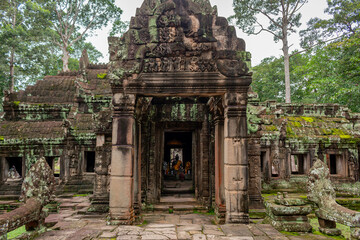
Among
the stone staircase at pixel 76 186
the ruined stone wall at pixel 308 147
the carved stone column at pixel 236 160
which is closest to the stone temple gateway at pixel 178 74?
the carved stone column at pixel 236 160

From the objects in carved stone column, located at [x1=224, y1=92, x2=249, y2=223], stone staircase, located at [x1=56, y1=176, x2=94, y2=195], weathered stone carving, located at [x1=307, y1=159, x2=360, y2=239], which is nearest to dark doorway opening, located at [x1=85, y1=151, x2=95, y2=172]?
stone staircase, located at [x1=56, y1=176, x2=94, y2=195]

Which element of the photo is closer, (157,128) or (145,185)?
(145,185)

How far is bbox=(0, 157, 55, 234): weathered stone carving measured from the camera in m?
4.53

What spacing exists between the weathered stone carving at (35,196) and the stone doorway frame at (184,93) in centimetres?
141

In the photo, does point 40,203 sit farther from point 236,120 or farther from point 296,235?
point 296,235

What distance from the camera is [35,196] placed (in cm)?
521

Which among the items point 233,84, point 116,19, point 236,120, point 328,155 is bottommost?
point 328,155

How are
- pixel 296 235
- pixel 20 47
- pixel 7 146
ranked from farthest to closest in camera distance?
pixel 20 47
pixel 7 146
pixel 296 235

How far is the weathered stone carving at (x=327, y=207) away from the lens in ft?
14.6

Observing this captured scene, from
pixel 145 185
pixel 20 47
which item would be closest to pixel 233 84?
pixel 145 185

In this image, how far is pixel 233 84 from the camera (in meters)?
5.38

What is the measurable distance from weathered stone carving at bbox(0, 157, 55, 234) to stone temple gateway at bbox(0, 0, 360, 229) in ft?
4.54

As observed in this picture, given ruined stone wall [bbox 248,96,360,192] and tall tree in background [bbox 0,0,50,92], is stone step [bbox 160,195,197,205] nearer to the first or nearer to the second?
ruined stone wall [bbox 248,96,360,192]

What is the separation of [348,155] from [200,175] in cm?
765
